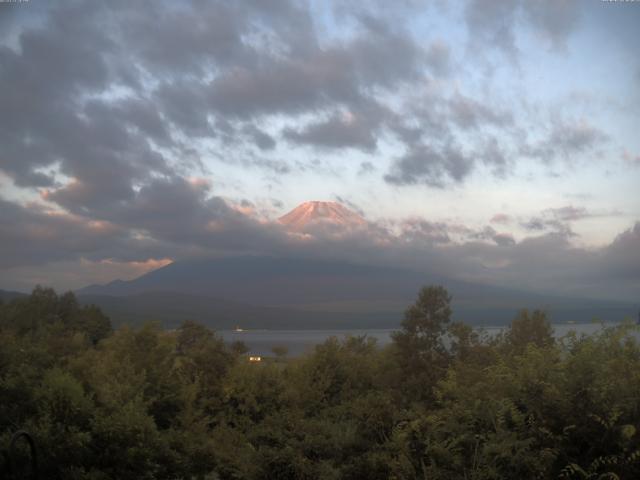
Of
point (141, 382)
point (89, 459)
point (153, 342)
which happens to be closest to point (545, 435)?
point (89, 459)

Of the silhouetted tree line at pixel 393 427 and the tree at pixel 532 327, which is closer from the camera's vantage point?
the silhouetted tree line at pixel 393 427

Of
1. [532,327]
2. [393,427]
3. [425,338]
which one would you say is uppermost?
[532,327]

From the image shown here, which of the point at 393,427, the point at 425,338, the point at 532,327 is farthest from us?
the point at 532,327

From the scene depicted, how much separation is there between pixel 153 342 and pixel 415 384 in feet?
34.3

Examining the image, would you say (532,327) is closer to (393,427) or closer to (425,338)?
(425,338)

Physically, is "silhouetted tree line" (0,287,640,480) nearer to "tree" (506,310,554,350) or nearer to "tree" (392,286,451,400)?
"tree" (392,286,451,400)

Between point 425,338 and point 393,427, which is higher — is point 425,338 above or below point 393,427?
above

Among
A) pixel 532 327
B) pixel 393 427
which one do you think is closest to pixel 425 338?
pixel 532 327

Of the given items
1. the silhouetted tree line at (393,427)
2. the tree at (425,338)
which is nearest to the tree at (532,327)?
the tree at (425,338)

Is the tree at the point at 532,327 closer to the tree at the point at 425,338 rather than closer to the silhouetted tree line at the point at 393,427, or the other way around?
the tree at the point at 425,338

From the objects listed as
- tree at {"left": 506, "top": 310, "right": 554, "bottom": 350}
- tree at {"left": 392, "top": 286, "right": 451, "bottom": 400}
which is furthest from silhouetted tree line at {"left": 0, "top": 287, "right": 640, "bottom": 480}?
tree at {"left": 506, "top": 310, "right": 554, "bottom": 350}

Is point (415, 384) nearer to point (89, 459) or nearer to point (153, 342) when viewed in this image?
point (153, 342)

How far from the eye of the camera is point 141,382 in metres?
11.3

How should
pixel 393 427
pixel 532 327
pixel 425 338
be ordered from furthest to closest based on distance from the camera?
pixel 532 327 → pixel 425 338 → pixel 393 427
